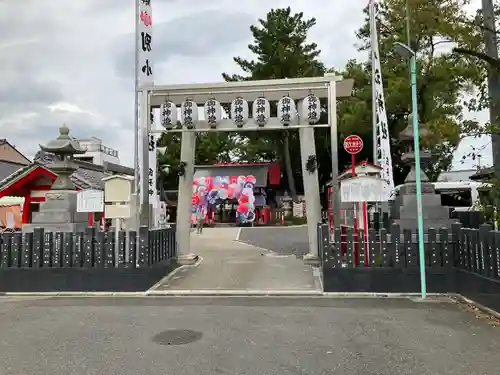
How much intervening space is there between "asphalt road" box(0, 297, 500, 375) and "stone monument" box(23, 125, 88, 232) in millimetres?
2568

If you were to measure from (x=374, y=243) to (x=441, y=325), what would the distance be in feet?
8.27

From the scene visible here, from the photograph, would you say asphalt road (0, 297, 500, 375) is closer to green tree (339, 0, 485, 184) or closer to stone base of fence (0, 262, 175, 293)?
stone base of fence (0, 262, 175, 293)

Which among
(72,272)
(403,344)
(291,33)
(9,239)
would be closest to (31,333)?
(72,272)

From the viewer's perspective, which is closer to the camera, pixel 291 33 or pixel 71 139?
pixel 71 139

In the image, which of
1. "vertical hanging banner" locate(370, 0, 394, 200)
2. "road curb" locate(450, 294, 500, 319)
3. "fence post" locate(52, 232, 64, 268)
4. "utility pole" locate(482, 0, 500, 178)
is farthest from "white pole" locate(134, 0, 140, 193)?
"utility pole" locate(482, 0, 500, 178)

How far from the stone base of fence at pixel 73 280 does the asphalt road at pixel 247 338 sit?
0.99 m

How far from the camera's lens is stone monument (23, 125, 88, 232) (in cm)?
1054

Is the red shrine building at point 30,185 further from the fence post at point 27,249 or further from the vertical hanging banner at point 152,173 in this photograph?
the fence post at point 27,249

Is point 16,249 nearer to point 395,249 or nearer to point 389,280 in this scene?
point 389,280

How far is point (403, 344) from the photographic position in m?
5.52

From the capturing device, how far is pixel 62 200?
10750mm

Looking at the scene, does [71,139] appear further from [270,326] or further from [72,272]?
[270,326]

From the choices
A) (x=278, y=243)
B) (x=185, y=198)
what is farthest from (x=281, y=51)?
(x=185, y=198)

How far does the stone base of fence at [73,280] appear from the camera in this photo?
928 centimetres
